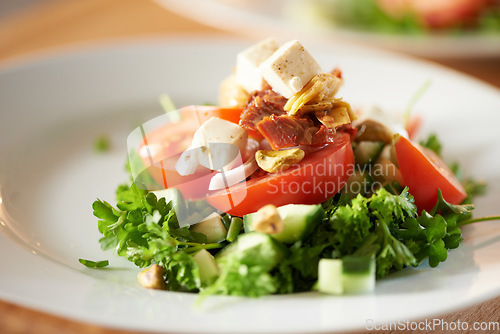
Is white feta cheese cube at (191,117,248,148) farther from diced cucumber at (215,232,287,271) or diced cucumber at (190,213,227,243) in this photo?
diced cucumber at (215,232,287,271)

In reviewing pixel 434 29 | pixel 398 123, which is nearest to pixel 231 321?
pixel 398 123

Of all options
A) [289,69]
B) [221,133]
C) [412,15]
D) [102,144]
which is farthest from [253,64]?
[412,15]

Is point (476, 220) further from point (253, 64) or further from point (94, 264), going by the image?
point (94, 264)

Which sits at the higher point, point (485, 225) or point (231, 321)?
point (231, 321)

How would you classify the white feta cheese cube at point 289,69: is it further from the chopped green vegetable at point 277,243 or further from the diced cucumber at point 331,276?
the diced cucumber at point 331,276

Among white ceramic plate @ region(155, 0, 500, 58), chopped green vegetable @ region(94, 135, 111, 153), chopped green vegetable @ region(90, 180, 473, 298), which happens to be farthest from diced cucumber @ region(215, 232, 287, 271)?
white ceramic plate @ region(155, 0, 500, 58)

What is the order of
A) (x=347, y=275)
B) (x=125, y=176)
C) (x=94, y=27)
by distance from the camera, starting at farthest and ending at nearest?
(x=94, y=27)
(x=125, y=176)
(x=347, y=275)

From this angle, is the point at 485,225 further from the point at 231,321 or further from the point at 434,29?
the point at 434,29
